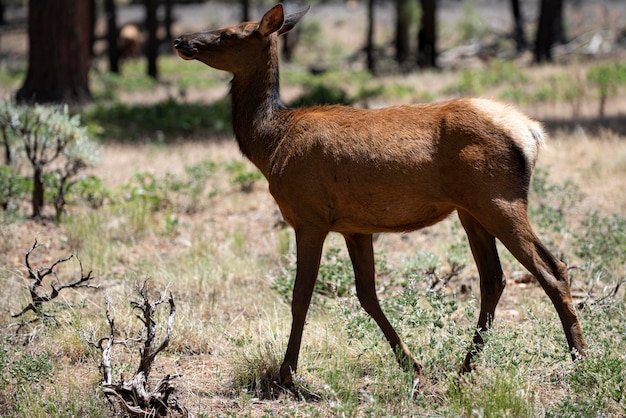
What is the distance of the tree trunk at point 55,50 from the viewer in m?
16.5

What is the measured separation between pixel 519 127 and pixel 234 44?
2.00 metres

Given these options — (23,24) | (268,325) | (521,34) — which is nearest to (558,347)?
(268,325)

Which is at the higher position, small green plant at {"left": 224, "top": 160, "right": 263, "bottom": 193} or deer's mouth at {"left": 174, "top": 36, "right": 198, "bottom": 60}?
deer's mouth at {"left": 174, "top": 36, "right": 198, "bottom": 60}

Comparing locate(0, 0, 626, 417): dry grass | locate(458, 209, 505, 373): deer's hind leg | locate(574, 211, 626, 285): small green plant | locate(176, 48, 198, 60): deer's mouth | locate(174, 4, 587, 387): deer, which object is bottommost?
locate(0, 0, 626, 417): dry grass

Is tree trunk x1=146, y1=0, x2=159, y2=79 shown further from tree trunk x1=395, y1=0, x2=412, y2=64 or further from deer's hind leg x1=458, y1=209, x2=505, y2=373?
deer's hind leg x1=458, y1=209, x2=505, y2=373

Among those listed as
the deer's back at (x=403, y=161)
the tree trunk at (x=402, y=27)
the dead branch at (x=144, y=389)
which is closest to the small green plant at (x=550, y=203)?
the deer's back at (x=403, y=161)

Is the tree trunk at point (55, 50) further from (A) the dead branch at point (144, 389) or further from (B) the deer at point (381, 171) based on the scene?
(A) the dead branch at point (144, 389)

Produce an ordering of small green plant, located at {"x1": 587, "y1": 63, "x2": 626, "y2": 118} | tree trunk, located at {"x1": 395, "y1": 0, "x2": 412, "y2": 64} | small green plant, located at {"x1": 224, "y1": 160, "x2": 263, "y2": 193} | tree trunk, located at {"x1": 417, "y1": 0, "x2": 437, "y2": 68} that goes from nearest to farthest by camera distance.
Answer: small green plant, located at {"x1": 224, "y1": 160, "x2": 263, "y2": 193} < small green plant, located at {"x1": 587, "y1": 63, "x2": 626, "y2": 118} < tree trunk, located at {"x1": 417, "y1": 0, "x2": 437, "y2": 68} < tree trunk, located at {"x1": 395, "y1": 0, "x2": 412, "y2": 64}

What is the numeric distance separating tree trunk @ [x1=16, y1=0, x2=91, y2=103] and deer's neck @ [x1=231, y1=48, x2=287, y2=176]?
1174 centimetres

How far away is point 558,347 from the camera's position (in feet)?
17.7

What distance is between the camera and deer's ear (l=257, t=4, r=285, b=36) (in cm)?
551

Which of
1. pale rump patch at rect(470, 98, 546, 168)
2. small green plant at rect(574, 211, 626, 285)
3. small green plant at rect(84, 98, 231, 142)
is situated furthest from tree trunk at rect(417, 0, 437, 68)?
pale rump patch at rect(470, 98, 546, 168)

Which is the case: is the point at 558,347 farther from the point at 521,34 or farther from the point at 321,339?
the point at 521,34

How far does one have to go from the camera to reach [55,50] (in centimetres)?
1686
